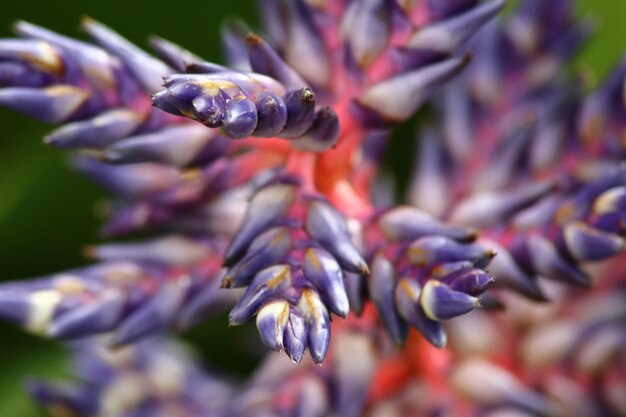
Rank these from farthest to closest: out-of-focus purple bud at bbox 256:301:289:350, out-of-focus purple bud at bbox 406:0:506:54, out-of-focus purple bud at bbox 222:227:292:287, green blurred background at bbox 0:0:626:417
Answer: green blurred background at bbox 0:0:626:417 → out-of-focus purple bud at bbox 406:0:506:54 → out-of-focus purple bud at bbox 222:227:292:287 → out-of-focus purple bud at bbox 256:301:289:350

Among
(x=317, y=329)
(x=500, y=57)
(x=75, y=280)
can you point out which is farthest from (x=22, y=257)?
(x=317, y=329)

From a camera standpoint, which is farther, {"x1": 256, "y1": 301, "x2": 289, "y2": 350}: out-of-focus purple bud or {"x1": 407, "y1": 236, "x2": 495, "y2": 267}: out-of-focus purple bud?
{"x1": 407, "y1": 236, "x2": 495, "y2": 267}: out-of-focus purple bud

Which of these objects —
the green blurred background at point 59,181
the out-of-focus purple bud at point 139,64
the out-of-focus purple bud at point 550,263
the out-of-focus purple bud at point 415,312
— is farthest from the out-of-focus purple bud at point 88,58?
the green blurred background at point 59,181

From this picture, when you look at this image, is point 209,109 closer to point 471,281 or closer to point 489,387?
point 471,281

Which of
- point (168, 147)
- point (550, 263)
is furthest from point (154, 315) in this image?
point (550, 263)

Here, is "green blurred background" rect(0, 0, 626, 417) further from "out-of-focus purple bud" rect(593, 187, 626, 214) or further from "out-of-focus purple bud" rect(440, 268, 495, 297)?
"out-of-focus purple bud" rect(440, 268, 495, 297)

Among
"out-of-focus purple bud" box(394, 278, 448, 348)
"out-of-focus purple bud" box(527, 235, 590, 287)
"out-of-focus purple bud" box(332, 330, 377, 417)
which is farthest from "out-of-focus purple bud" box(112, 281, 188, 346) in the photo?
"out-of-focus purple bud" box(527, 235, 590, 287)
